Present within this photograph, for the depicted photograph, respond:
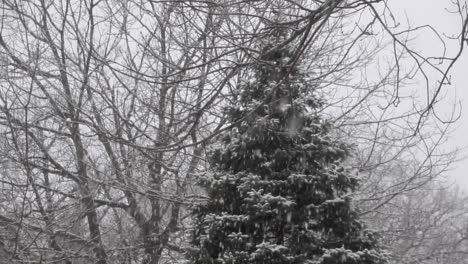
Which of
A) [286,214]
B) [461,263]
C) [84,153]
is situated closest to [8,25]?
[84,153]

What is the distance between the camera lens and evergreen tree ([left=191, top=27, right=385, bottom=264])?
5035mm

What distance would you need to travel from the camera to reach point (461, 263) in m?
21.7

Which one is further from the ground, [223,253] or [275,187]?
[275,187]

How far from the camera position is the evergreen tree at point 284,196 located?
5.04 m

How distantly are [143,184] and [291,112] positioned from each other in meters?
2.92

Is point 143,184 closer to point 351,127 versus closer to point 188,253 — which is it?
point 188,253

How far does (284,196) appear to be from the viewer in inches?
208

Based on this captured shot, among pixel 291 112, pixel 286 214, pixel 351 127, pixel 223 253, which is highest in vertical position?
pixel 351 127

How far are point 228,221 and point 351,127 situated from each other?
15.1ft

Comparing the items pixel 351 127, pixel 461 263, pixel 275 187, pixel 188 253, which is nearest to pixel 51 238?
pixel 188 253

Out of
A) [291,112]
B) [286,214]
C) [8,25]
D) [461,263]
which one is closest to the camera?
[286,214]

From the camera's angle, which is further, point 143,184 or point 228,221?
point 143,184

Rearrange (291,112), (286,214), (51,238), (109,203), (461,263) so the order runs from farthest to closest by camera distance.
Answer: (461,263) < (109,203) < (51,238) < (291,112) < (286,214)

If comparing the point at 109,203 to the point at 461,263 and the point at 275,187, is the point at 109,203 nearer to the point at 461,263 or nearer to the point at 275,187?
the point at 275,187
